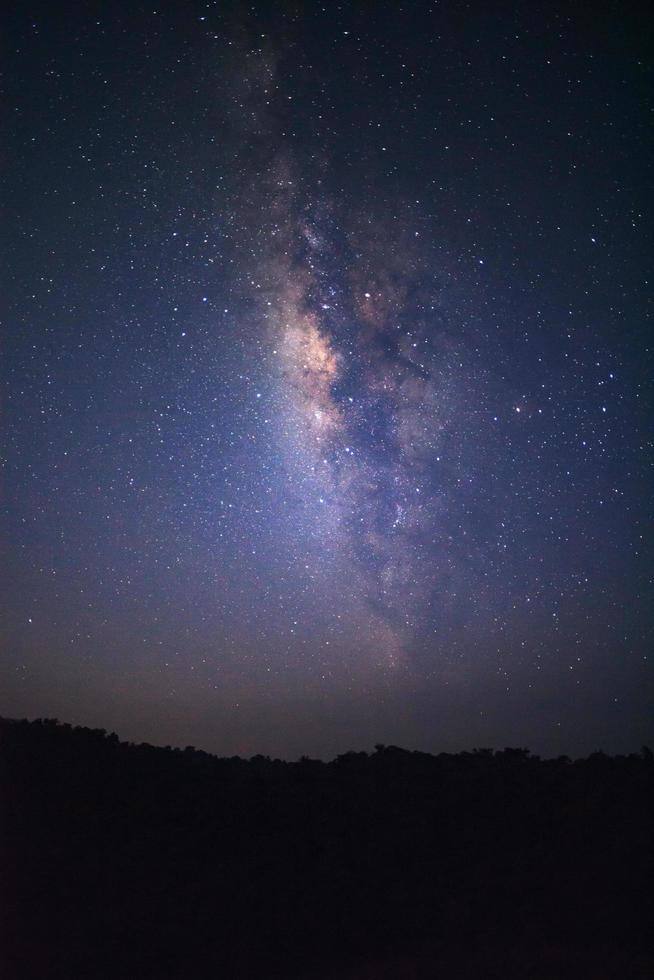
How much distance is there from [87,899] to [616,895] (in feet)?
22.4

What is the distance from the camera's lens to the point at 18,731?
1522 cm

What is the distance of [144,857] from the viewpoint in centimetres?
1087

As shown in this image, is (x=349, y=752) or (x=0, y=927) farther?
(x=349, y=752)

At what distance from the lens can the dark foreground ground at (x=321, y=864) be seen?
8.02m

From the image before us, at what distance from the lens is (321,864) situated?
35.3ft

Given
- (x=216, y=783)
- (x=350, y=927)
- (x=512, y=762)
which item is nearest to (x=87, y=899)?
(x=350, y=927)

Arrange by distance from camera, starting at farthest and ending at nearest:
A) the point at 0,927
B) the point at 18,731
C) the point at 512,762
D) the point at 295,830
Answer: the point at 18,731
the point at 512,762
the point at 295,830
the point at 0,927


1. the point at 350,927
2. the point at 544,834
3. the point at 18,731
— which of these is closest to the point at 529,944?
the point at 350,927

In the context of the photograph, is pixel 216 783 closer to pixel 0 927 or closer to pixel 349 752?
pixel 349 752

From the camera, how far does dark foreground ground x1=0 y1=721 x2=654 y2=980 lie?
8016 mm

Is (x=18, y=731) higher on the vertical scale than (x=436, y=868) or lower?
higher

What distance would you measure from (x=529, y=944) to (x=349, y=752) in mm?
7590

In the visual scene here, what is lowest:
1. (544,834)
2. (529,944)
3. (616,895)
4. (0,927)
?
(0,927)

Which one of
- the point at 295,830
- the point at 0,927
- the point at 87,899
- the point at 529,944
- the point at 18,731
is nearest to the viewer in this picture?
the point at 529,944
